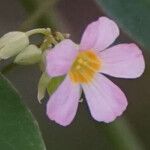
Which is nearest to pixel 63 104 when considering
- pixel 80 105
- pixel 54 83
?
pixel 54 83

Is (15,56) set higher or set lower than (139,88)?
higher

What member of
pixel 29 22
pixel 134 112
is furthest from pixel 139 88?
pixel 29 22

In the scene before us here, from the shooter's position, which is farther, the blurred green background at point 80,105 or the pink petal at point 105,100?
the blurred green background at point 80,105

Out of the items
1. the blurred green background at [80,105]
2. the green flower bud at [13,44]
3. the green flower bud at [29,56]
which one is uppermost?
the green flower bud at [13,44]

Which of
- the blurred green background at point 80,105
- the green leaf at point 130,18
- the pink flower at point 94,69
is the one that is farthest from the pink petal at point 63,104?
the blurred green background at point 80,105

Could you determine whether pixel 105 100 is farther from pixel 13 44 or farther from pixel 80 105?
pixel 80 105

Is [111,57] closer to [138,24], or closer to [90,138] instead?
[138,24]

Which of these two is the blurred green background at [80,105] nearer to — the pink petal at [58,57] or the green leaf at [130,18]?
the green leaf at [130,18]
